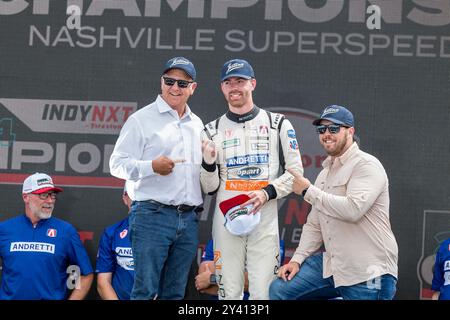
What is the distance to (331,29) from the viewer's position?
17.7 feet

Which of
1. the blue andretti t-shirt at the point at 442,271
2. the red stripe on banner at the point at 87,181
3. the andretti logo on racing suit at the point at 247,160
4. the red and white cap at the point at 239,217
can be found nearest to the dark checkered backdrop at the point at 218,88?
the red stripe on banner at the point at 87,181

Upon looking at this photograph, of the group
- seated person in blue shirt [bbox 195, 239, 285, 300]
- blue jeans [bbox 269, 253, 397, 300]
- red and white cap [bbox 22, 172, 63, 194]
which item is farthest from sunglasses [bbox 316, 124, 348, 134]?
red and white cap [bbox 22, 172, 63, 194]

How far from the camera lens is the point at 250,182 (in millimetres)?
4438

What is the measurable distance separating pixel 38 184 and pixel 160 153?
1200 millimetres

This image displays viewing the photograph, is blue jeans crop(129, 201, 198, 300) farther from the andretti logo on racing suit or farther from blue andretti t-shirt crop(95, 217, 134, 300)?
blue andretti t-shirt crop(95, 217, 134, 300)

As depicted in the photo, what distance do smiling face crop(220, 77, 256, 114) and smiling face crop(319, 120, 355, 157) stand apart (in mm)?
421

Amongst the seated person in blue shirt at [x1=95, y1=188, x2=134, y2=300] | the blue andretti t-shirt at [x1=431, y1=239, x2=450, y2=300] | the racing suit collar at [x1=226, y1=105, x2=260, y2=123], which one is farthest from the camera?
the seated person in blue shirt at [x1=95, y1=188, x2=134, y2=300]

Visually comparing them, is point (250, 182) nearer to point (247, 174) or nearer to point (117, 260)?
point (247, 174)

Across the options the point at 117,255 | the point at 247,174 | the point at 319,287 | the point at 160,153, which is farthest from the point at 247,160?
A: the point at 117,255

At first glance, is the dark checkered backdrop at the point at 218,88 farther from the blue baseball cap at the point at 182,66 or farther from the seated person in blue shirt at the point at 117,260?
the blue baseball cap at the point at 182,66

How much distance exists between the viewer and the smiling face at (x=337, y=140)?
4.48 m

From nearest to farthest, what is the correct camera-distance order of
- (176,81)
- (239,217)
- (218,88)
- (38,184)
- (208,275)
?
(239,217) < (176,81) < (208,275) < (38,184) < (218,88)

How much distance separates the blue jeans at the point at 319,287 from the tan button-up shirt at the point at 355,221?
0.04m

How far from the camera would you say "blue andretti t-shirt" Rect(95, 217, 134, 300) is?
5.44m
